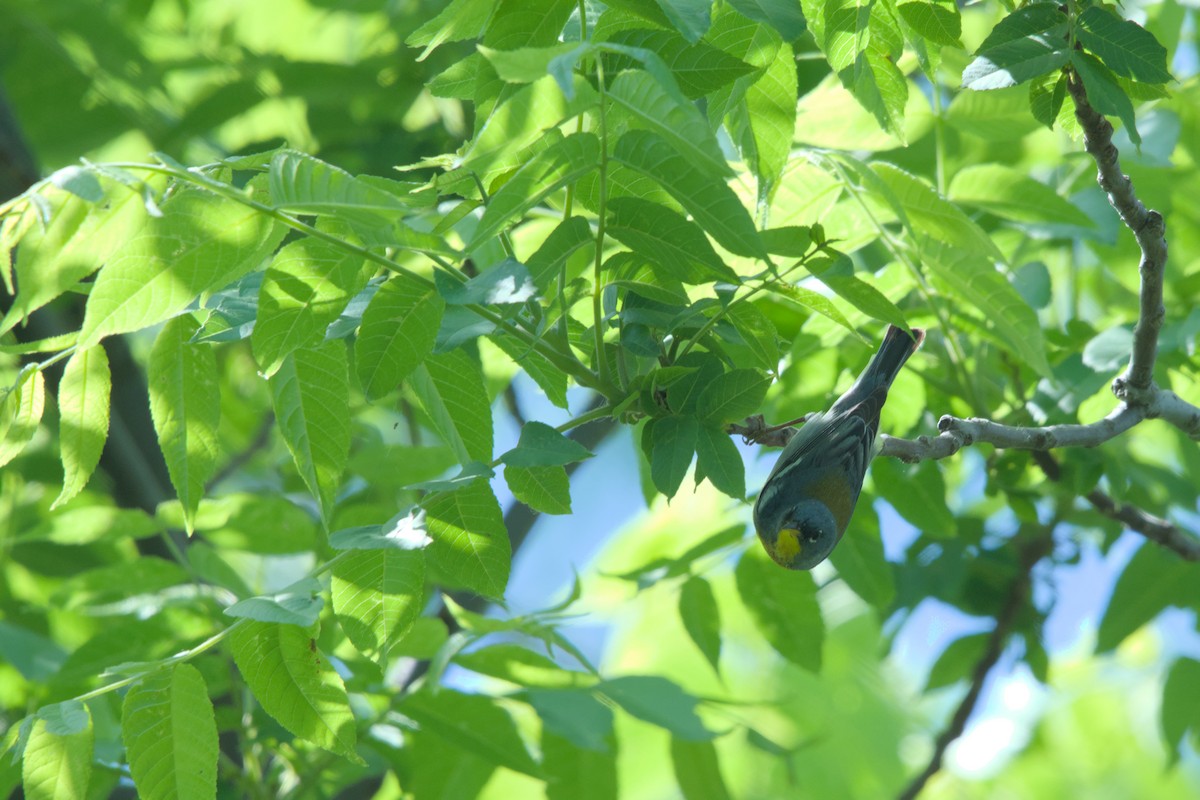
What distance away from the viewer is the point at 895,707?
5426 mm

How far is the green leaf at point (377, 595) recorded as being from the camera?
172 cm

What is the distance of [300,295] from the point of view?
162cm

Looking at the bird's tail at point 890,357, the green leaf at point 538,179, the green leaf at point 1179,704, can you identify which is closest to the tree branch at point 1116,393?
the bird's tail at point 890,357

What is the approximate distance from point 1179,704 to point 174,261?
268cm

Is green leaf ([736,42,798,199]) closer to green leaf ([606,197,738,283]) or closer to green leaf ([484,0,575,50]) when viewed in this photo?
green leaf ([606,197,738,283])

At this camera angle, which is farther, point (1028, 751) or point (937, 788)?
point (937, 788)

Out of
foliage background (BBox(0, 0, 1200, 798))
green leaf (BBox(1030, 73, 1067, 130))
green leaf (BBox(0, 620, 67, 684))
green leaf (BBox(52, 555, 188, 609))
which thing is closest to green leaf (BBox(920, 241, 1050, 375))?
foliage background (BBox(0, 0, 1200, 798))

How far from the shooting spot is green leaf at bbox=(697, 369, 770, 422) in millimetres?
1642

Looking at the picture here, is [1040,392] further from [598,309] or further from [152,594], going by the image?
[152,594]

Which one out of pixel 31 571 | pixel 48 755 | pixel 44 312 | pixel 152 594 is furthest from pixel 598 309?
pixel 31 571

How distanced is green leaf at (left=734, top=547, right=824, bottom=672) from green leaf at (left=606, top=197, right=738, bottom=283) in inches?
42.6

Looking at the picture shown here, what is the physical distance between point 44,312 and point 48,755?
195 cm

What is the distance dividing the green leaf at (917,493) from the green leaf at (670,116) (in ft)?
4.09

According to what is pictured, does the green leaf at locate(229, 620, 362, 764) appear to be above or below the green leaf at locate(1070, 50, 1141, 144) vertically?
below
